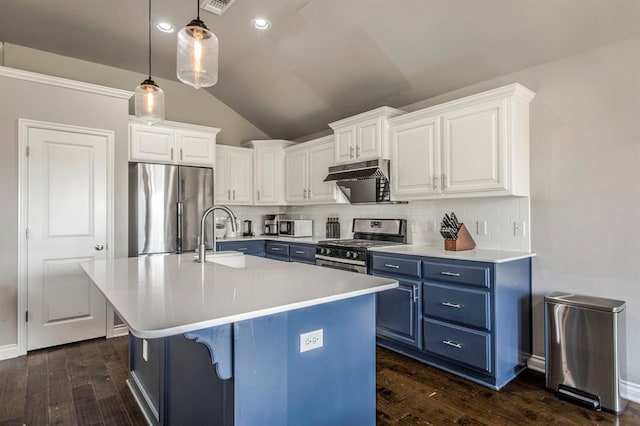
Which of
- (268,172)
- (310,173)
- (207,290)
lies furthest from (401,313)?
(268,172)

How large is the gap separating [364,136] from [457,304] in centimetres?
189

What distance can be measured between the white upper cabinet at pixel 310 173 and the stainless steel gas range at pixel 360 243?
0.48 metres

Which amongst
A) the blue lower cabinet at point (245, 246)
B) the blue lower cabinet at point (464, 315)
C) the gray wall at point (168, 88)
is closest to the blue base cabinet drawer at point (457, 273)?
the blue lower cabinet at point (464, 315)

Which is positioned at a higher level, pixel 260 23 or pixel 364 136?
pixel 260 23

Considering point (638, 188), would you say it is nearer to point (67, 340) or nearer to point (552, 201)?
Result: point (552, 201)

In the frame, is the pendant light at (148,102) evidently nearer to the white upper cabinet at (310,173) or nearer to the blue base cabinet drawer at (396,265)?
the blue base cabinet drawer at (396,265)

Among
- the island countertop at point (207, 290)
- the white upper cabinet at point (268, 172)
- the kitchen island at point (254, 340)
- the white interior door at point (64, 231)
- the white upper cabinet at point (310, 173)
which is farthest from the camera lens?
the white upper cabinet at point (268, 172)

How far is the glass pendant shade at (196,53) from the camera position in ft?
5.68

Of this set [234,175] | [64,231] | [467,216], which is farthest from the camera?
[234,175]

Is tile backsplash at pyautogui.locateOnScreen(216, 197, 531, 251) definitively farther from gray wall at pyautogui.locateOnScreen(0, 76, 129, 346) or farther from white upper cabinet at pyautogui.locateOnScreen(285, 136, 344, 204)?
gray wall at pyautogui.locateOnScreen(0, 76, 129, 346)

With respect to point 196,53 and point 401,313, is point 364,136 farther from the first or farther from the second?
point 196,53

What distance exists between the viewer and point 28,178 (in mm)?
3234

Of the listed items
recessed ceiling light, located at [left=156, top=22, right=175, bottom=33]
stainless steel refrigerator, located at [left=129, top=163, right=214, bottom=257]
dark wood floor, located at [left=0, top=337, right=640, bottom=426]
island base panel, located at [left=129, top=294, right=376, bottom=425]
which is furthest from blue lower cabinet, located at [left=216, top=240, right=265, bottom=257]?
island base panel, located at [left=129, top=294, right=376, bottom=425]

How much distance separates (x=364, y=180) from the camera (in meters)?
3.85
